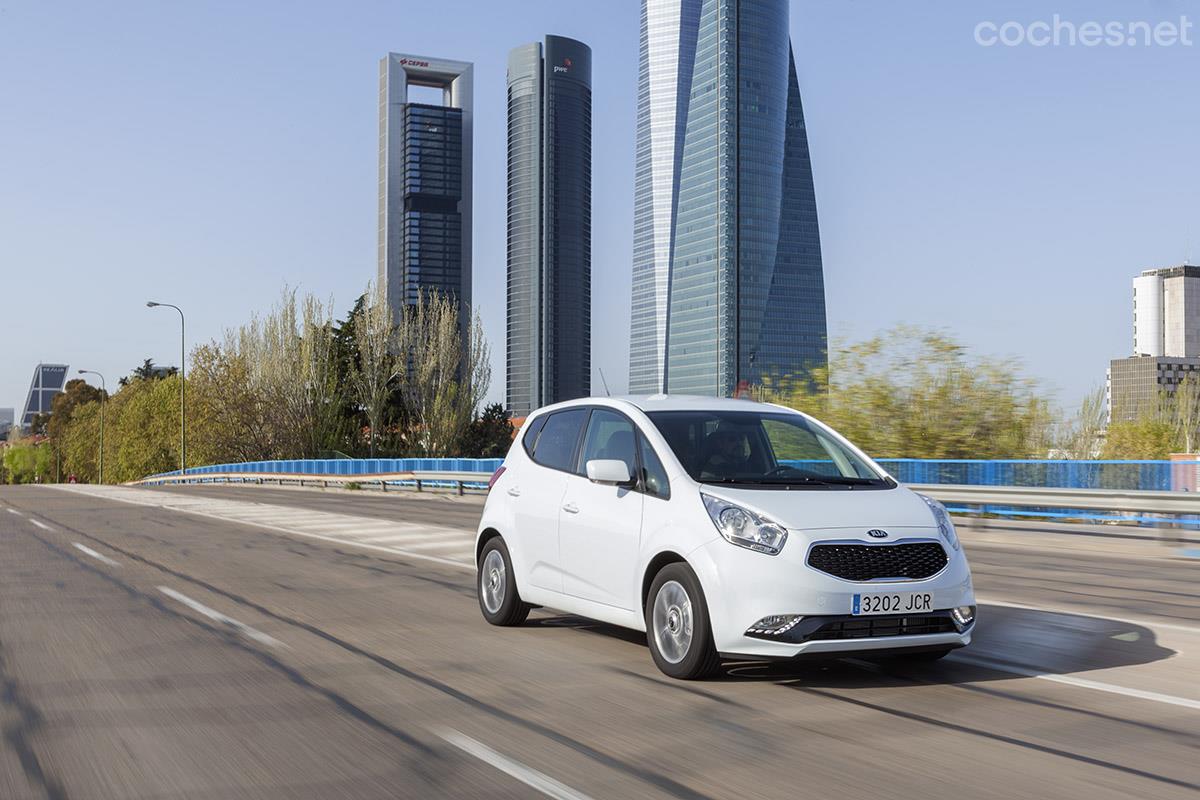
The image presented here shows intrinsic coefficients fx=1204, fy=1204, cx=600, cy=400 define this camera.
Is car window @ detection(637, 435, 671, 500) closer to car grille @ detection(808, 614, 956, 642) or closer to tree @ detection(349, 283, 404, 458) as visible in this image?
car grille @ detection(808, 614, 956, 642)

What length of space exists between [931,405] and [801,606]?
22.7m

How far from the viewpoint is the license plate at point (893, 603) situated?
613 cm

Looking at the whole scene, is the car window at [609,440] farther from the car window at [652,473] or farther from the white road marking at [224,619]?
the white road marking at [224,619]

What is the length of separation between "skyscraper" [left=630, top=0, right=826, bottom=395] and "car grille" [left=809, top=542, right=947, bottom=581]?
105147 millimetres

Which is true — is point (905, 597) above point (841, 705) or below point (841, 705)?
above

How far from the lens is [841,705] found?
604cm

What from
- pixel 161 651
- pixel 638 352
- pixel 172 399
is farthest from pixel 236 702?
pixel 638 352

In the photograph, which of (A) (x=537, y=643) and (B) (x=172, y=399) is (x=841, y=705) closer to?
(A) (x=537, y=643)

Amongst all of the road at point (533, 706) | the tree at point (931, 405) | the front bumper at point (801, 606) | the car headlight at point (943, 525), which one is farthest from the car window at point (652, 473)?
→ the tree at point (931, 405)

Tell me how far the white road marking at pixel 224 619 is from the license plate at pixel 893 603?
3992 millimetres

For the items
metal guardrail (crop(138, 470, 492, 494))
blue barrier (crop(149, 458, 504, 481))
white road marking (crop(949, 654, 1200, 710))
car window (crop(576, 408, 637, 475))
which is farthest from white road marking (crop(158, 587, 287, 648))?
metal guardrail (crop(138, 470, 492, 494))

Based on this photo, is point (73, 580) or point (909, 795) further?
point (73, 580)

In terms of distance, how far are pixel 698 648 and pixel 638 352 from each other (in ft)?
494

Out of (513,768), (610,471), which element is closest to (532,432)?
(610,471)
